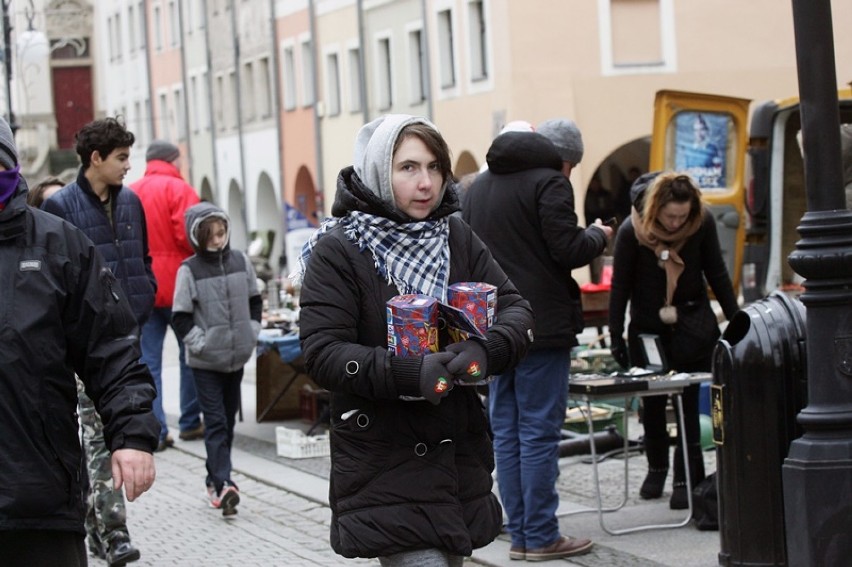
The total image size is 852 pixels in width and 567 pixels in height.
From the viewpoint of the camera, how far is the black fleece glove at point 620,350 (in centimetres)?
935

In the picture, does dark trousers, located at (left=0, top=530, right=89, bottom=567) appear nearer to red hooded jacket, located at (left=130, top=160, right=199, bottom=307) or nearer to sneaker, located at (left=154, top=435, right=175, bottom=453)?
sneaker, located at (left=154, top=435, right=175, bottom=453)

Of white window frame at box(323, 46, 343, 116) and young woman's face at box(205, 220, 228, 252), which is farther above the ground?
white window frame at box(323, 46, 343, 116)

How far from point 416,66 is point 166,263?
2619 centimetres

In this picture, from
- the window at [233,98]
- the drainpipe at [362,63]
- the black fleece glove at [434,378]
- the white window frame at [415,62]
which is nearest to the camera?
the black fleece glove at [434,378]

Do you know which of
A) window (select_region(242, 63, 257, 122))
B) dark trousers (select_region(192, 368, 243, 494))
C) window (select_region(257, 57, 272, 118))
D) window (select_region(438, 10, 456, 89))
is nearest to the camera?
dark trousers (select_region(192, 368, 243, 494))

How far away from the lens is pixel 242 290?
10.6 metres

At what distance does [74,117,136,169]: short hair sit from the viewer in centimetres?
909

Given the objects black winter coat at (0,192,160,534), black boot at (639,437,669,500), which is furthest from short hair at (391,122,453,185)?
black boot at (639,437,669,500)

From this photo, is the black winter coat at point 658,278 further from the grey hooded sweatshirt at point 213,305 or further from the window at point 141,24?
the window at point 141,24

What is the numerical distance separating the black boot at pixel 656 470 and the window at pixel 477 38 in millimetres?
26192

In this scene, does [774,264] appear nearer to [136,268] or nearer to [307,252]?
[136,268]

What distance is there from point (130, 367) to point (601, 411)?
24.0 feet

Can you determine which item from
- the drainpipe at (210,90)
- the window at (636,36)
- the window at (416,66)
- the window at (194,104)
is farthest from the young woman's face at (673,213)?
the window at (194,104)

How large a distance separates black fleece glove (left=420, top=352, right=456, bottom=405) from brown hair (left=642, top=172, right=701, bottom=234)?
4090 mm
